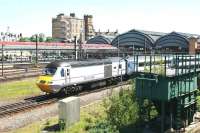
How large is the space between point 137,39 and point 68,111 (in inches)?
4202

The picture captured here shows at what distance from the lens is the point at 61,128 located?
835 inches

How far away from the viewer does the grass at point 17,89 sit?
33.1 metres

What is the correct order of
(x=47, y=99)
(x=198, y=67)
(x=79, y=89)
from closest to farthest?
(x=198, y=67)
(x=47, y=99)
(x=79, y=89)

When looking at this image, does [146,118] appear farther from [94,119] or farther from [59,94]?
[59,94]

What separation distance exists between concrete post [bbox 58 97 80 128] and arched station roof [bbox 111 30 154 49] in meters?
98.8

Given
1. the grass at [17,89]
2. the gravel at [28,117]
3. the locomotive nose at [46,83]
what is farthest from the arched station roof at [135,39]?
the gravel at [28,117]

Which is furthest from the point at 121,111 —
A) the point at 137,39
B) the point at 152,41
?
the point at 137,39

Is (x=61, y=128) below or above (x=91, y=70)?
below

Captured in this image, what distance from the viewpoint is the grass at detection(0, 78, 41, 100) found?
3306 cm

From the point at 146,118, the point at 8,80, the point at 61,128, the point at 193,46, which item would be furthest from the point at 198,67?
the point at 193,46

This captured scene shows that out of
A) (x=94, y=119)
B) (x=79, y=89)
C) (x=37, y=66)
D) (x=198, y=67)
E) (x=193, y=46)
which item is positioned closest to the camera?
(x=94, y=119)

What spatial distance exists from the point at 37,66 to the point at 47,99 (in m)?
32.5

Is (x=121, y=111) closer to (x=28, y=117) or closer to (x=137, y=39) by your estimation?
(x=28, y=117)

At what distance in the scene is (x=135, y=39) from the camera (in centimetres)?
12756
